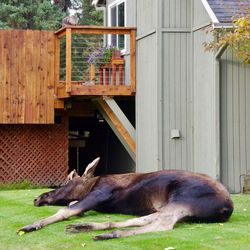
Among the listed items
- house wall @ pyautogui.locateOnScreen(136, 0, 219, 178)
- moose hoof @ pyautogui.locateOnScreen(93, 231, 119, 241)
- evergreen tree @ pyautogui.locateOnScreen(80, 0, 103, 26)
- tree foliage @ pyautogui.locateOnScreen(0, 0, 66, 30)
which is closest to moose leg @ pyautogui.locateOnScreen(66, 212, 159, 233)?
moose hoof @ pyautogui.locateOnScreen(93, 231, 119, 241)

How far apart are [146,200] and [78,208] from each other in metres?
0.76

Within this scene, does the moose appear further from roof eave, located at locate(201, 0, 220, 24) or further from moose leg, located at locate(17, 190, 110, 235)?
roof eave, located at locate(201, 0, 220, 24)

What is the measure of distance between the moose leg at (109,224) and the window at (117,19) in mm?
9398

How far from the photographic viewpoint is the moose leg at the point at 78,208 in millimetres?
6773

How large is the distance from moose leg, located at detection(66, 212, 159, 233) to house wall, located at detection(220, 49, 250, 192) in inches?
218

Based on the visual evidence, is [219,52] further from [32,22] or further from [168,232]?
[32,22]

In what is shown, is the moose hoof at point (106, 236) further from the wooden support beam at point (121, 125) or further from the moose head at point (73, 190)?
the wooden support beam at point (121, 125)

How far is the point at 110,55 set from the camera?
49.0 feet

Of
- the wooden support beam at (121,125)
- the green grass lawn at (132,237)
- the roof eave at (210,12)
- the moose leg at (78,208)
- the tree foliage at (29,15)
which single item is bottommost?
the green grass lawn at (132,237)

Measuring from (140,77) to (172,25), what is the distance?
1.55 metres

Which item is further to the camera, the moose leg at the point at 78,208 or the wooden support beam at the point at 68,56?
the wooden support beam at the point at 68,56

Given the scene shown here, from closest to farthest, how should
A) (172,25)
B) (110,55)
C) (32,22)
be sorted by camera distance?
(172,25), (110,55), (32,22)

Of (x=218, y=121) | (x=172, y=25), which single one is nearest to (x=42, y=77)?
(x=172, y=25)

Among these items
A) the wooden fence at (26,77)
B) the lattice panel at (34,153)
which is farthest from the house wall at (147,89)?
the lattice panel at (34,153)
